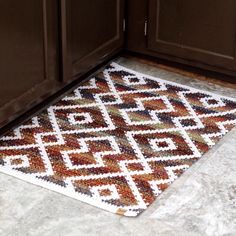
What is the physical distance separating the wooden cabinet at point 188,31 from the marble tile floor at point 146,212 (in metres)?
0.67

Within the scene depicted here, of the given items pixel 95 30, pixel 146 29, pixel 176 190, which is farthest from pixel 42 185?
pixel 146 29

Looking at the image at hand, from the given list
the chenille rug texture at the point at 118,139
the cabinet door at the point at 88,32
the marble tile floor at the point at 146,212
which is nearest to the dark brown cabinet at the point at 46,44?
the cabinet door at the point at 88,32

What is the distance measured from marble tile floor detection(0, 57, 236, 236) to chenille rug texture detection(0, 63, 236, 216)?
4 centimetres

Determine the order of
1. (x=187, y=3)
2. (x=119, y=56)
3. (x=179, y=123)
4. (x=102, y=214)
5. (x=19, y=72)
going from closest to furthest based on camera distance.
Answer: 1. (x=102, y=214)
2. (x=19, y=72)
3. (x=179, y=123)
4. (x=187, y=3)
5. (x=119, y=56)

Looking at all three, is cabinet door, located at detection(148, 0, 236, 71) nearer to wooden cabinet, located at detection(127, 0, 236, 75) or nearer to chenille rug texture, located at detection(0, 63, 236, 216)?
wooden cabinet, located at detection(127, 0, 236, 75)

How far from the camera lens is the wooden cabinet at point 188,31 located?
305 cm

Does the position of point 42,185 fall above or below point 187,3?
below

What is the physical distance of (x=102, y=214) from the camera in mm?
2363

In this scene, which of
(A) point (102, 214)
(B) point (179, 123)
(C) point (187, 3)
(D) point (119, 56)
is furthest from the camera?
(D) point (119, 56)

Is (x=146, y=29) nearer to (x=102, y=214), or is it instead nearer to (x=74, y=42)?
(x=74, y=42)

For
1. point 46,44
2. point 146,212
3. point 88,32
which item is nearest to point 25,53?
point 46,44

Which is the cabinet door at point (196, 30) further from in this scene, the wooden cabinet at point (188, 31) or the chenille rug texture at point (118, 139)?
the chenille rug texture at point (118, 139)

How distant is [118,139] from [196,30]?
663mm

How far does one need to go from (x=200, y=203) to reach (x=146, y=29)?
110 centimetres
